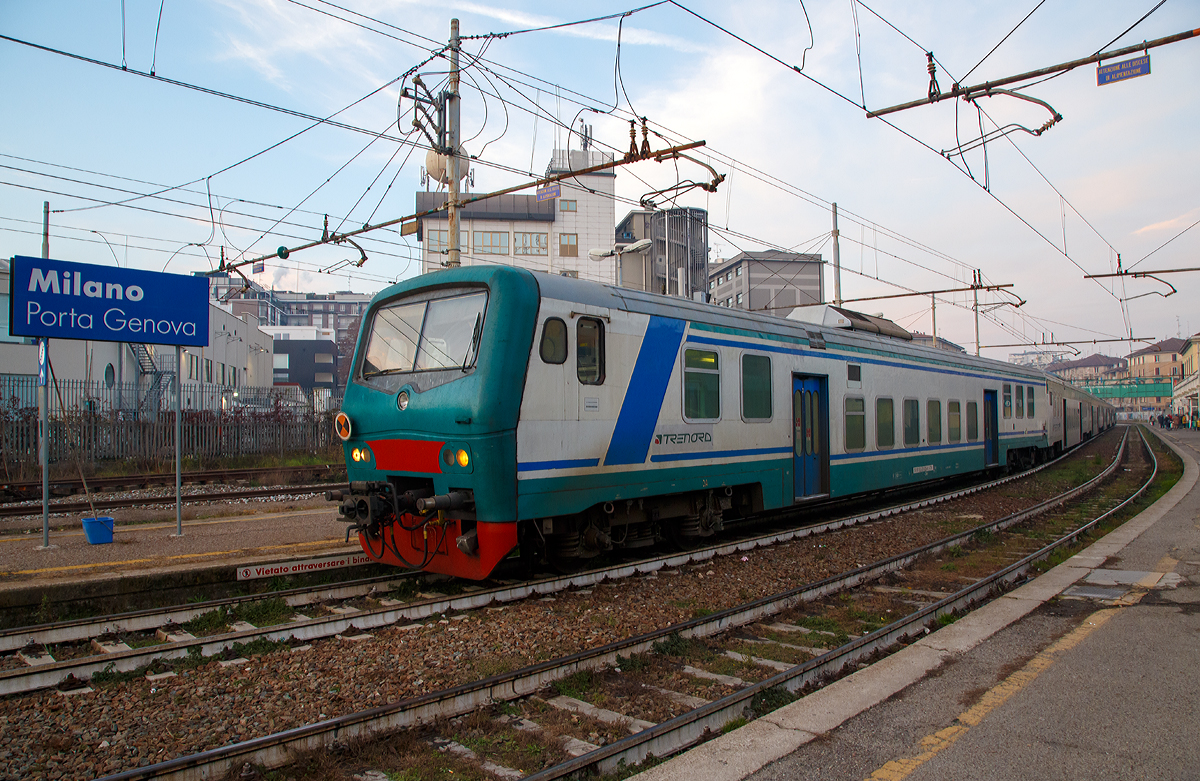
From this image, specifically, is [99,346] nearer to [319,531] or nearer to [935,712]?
[319,531]

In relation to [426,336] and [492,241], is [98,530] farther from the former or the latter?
[492,241]

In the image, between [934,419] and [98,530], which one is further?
[934,419]

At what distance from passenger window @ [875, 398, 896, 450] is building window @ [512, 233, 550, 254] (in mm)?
39143

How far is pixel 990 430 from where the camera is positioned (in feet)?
63.5

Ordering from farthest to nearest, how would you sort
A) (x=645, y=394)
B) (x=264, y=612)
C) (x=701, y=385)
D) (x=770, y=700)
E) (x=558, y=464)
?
1. (x=701, y=385)
2. (x=645, y=394)
3. (x=558, y=464)
4. (x=264, y=612)
5. (x=770, y=700)

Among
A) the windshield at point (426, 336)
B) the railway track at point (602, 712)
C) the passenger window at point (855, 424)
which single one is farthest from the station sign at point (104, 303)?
the passenger window at point (855, 424)

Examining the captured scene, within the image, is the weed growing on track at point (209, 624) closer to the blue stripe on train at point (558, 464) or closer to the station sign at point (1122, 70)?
the blue stripe on train at point (558, 464)

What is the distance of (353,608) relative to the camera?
700 centimetres

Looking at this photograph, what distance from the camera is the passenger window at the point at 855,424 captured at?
12852mm

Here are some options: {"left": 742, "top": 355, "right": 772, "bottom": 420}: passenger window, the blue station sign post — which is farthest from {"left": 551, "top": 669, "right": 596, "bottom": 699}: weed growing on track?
the blue station sign post

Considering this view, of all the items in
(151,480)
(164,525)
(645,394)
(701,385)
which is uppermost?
(701,385)

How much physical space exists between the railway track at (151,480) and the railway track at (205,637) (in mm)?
11598

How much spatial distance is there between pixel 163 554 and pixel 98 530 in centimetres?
164

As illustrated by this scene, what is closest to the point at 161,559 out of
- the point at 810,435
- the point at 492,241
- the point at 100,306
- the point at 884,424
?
the point at 100,306
